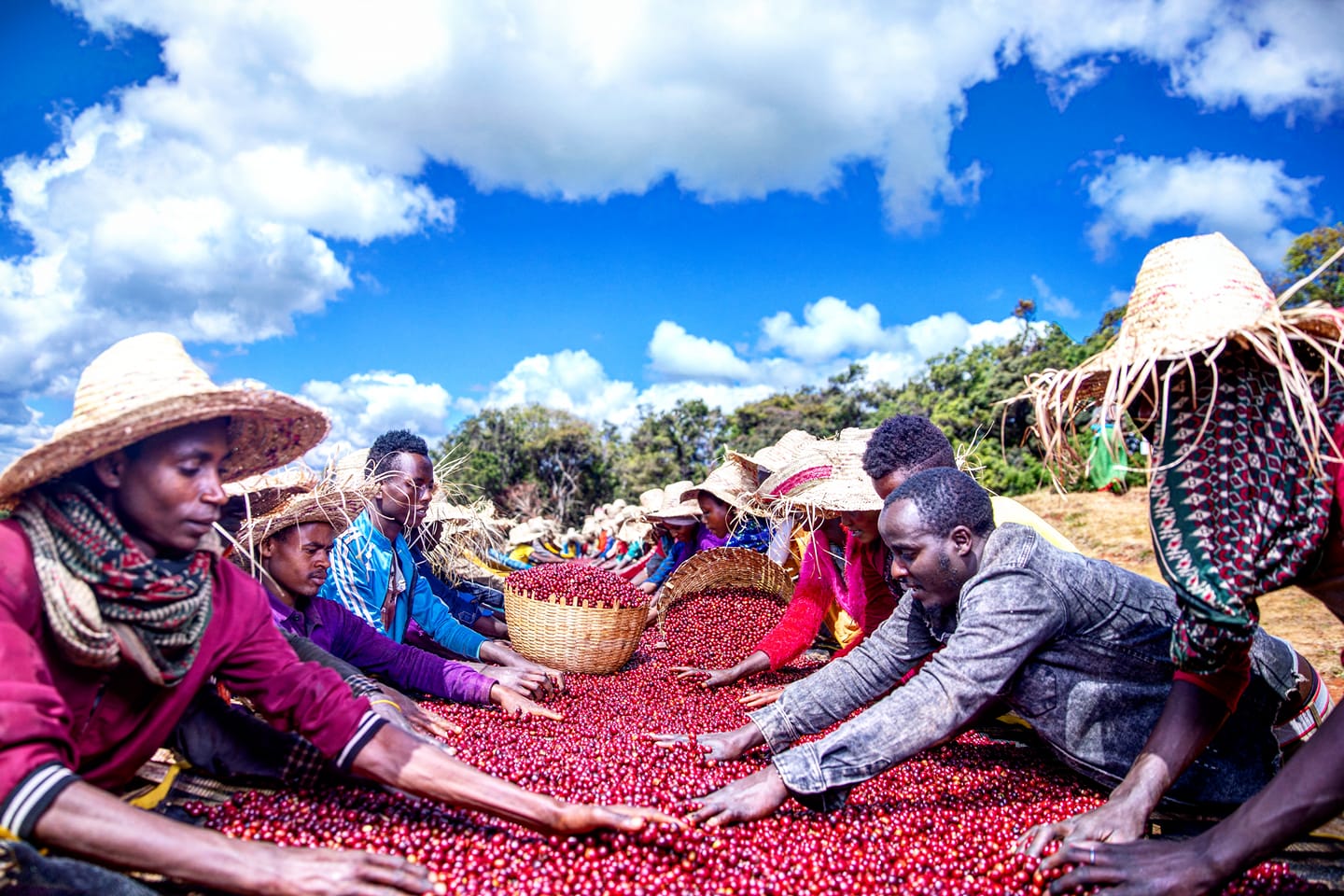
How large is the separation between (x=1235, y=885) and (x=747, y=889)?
1231 millimetres

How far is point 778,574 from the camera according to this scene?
5051 millimetres

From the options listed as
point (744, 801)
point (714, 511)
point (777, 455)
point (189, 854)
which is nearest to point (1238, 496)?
point (744, 801)

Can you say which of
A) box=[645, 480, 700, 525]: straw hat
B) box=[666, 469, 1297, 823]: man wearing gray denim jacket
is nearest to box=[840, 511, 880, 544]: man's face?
box=[666, 469, 1297, 823]: man wearing gray denim jacket

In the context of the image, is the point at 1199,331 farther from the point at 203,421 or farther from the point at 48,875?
the point at 48,875

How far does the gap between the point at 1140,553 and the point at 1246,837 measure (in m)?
11.5

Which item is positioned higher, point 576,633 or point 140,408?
point 140,408

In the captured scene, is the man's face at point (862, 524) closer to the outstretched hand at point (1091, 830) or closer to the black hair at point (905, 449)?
the black hair at point (905, 449)

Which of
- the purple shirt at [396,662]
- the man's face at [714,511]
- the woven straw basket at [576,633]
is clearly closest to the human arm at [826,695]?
the purple shirt at [396,662]

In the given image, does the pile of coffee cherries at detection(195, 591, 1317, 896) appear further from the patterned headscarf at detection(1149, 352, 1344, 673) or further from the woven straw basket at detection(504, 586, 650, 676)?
the woven straw basket at detection(504, 586, 650, 676)

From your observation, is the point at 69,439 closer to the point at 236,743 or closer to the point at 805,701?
the point at 236,743

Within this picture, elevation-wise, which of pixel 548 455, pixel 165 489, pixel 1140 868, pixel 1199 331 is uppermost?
pixel 548 455

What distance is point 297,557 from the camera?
10.0 feet

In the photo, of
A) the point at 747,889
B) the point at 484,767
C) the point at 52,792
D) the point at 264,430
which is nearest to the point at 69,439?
the point at 264,430

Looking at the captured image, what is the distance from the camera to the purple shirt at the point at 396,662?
3303 millimetres
